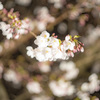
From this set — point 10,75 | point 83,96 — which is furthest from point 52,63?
point 83,96

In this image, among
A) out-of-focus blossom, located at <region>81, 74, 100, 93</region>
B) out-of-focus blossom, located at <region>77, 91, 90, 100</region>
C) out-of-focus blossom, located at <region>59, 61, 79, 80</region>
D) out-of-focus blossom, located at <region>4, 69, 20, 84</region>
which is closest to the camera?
out-of-focus blossom, located at <region>77, 91, 90, 100</region>

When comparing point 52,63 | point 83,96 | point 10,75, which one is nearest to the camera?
point 83,96

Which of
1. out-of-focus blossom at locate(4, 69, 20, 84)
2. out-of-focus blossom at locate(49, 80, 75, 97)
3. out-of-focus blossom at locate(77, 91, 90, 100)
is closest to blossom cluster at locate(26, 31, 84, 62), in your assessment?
out-of-focus blossom at locate(77, 91, 90, 100)

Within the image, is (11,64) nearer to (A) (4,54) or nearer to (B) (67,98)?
(A) (4,54)

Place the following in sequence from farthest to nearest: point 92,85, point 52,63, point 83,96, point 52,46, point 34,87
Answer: point 52,63 → point 34,87 → point 92,85 → point 83,96 → point 52,46

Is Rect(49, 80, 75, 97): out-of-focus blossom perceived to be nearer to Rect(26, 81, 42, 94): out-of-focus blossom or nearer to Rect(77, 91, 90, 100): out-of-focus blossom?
Rect(26, 81, 42, 94): out-of-focus blossom

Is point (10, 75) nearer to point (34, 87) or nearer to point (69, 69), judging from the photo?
point (34, 87)

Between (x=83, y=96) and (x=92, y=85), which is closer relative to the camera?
(x=83, y=96)

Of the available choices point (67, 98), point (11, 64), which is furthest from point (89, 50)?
point (11, 64)
